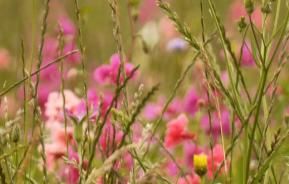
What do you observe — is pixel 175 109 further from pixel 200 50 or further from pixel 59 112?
pixel 200 50

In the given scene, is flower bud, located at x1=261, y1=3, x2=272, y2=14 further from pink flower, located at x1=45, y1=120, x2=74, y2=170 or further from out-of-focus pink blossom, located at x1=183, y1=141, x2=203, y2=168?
out-of-focus pink blossom, located at x1=183, y1=141, x2=203, y2=168

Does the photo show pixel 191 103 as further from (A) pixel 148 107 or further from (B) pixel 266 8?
(B) pixel 266 8

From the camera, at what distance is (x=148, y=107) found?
2.90 metres

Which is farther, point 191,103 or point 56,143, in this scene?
point 191,103

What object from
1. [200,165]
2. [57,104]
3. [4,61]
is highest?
[4,61]

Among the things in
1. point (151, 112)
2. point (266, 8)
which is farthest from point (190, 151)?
point (266, 8)

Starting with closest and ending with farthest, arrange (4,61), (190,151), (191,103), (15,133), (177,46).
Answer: (15,133)
(190,151)
(191,103)
(177,46)
(4,61)

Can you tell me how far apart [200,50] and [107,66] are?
82cm

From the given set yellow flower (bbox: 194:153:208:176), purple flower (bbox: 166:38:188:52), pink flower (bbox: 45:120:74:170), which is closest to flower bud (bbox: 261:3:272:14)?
yellow flower (bbox: 194:153:208:176)

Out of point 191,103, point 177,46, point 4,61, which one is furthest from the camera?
point 4,61

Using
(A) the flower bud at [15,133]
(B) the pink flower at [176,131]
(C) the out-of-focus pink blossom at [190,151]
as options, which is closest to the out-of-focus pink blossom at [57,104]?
(B) the pink flower at [176,131]

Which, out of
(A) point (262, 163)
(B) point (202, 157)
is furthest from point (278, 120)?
(A) point (262, 163)

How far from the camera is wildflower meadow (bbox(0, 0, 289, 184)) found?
141 centimetres

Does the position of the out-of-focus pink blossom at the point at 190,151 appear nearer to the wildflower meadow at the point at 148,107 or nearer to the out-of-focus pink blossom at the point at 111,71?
the wildflower meadow at the point at 148,107
